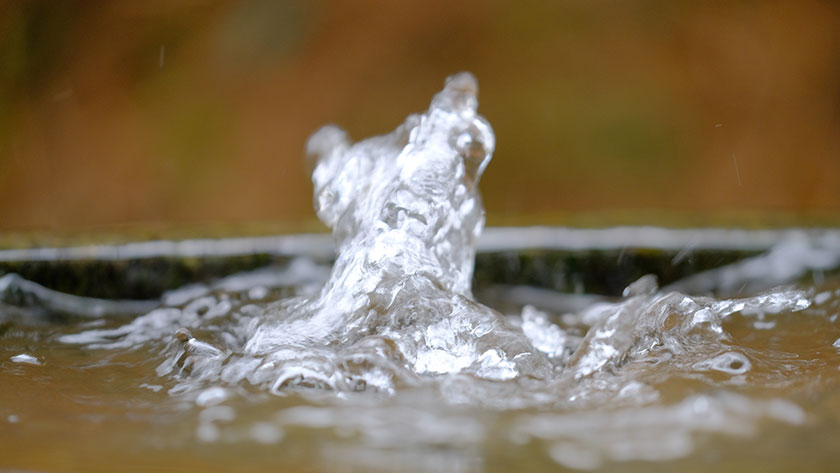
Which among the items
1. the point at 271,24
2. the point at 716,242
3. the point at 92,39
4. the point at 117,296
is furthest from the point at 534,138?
the point at 117,296

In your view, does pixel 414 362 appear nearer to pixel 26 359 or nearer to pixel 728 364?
pixel 728 364

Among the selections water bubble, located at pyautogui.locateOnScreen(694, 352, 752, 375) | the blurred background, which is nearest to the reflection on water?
water bubble, located at pyautogui.locateOnScreen(694, 352, 752, 375)

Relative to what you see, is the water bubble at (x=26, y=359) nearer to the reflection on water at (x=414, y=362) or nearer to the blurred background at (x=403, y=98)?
the reflection on water at (x=414, y=362)

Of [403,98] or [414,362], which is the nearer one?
[414,362]

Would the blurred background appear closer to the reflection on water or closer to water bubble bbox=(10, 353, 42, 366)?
the reflection on water

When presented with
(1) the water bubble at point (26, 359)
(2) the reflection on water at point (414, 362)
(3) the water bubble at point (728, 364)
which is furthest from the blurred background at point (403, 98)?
(3) the water bubble at point (728, 364)

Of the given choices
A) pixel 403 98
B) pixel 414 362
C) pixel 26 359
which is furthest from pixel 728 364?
pixel 403 98

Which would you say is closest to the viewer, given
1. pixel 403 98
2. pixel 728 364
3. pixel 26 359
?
pixel 728 364
